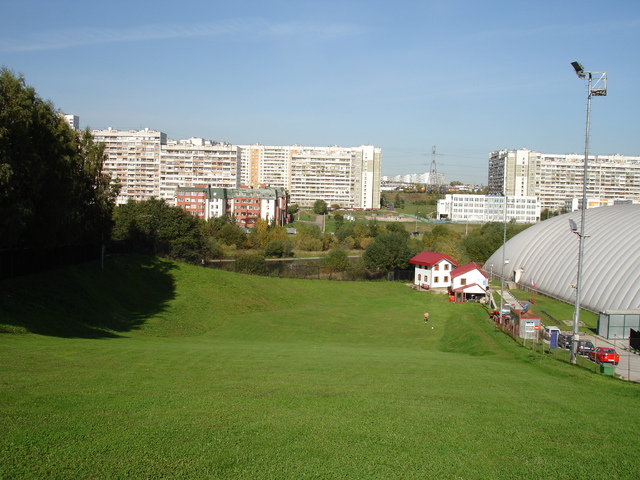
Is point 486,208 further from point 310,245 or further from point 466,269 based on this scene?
point 466,269

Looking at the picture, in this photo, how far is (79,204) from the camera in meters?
33.7

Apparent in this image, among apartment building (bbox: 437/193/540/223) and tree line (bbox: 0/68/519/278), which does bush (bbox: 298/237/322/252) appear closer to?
tree line (bbox: 0/68/519/278)

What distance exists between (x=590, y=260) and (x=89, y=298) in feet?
116

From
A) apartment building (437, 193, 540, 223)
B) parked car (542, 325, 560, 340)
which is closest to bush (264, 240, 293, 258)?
parked car (542, 325, 560, 340)

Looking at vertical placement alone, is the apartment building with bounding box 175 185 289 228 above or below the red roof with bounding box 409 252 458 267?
above

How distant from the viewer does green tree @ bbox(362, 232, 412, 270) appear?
195ft

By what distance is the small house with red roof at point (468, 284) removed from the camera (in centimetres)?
4544

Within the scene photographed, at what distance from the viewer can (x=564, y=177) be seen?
14425cm

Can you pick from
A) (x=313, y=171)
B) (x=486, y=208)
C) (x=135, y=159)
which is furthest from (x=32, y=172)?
(x=313, y=171)

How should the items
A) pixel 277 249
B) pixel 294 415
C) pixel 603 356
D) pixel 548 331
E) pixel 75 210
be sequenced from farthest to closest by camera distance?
pixel 277 249 → pixel 75 210 → pixel 548 331 → pixel 603 356 → pixel 294 415

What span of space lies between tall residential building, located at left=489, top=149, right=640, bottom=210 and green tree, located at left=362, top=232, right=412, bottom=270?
96.3 metres

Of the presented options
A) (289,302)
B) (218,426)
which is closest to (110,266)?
(289,302)

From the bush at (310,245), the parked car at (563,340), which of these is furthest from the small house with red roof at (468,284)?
the bush at (310,245)

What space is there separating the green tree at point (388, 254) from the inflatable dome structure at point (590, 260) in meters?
10.2
